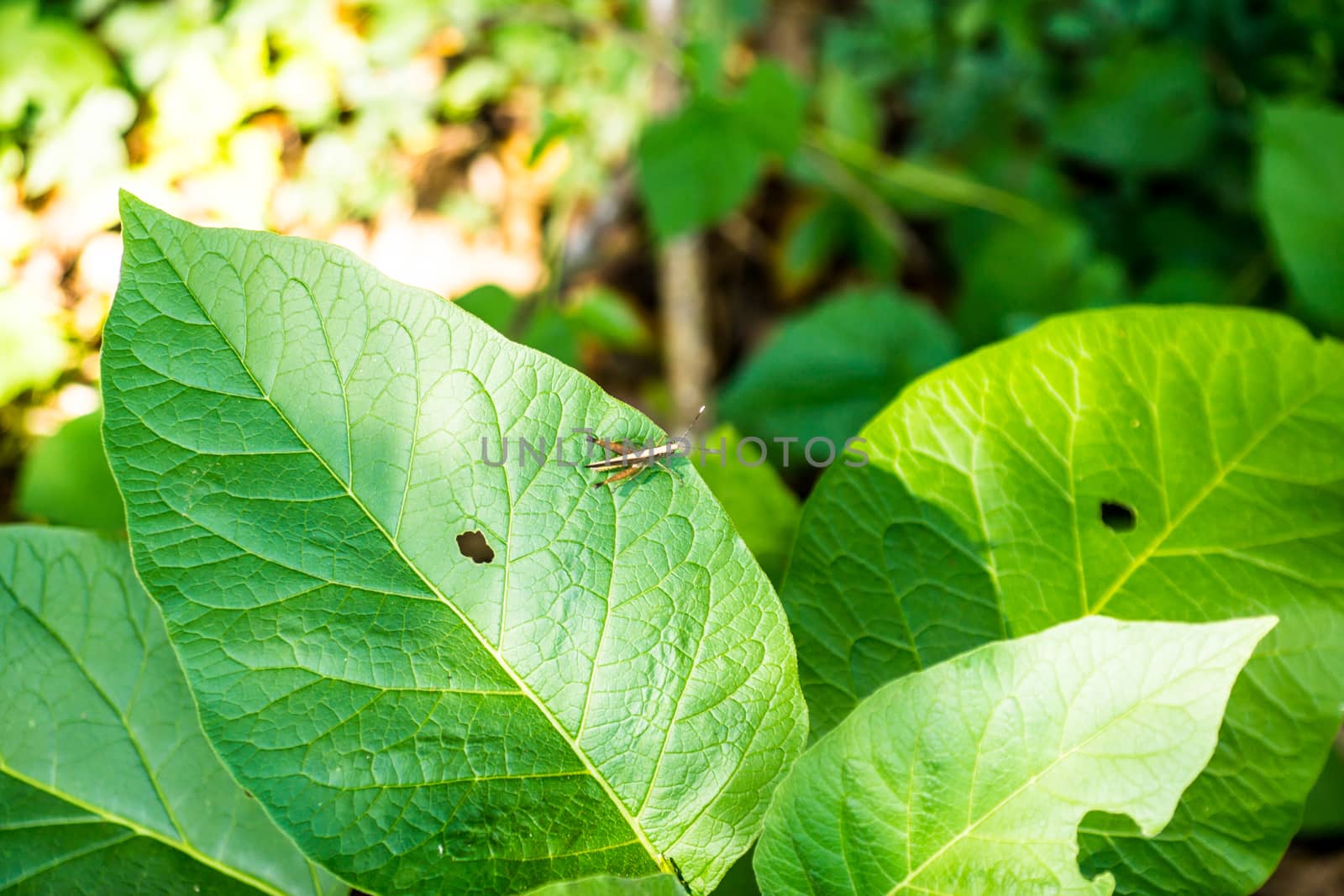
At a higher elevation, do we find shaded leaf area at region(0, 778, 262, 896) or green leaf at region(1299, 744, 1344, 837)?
shaded leaf area at region(0, 778, 262, 896)

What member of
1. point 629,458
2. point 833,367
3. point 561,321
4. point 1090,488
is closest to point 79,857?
point 629,458

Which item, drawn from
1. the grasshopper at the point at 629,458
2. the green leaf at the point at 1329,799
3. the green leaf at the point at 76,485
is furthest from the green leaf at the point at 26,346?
the green leaf at the point at 1329,799

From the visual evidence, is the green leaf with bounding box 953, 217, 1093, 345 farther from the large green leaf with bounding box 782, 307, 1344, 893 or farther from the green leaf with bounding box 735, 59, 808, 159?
the large green leaf with bounding box 782, 307, 1344, 893

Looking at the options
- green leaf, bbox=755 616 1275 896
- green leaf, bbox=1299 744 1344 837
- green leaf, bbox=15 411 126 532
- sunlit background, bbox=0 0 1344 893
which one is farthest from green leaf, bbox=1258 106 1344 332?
green leaf, bbox=15 411 126 532

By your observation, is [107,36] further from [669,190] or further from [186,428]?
[186,428]

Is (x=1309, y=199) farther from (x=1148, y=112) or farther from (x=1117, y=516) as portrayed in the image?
(x=1148, y=112)

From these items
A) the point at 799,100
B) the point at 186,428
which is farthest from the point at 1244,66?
the point at 186,428
